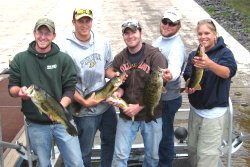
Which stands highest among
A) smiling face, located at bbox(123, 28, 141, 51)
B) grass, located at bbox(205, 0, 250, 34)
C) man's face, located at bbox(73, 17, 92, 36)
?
man's face, located at bbox(73, 17, 92, 36)

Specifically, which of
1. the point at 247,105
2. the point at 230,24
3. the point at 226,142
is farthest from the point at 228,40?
the point at 226,142

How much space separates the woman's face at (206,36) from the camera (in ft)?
14.2

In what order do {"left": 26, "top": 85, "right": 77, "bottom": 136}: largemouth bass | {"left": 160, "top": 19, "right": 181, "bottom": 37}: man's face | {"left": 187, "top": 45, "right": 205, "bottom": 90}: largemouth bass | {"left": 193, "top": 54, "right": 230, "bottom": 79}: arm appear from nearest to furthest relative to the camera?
{"left": 26, "top": 85, "right": 77, "bottom": 136}: largemouth bass < {"left": 193, "top": 54, "right": 230, "bottom": 79}: arm < {"left": 187, "top": 45, "right": 205, "bottom": 90}: largemouth bass < {"left": 160, "top": 19, "right": 181, "bottom": 37}: man's face

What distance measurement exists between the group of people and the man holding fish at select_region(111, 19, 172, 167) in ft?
0.03

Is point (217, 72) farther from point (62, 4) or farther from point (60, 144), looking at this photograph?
point (62, 4)

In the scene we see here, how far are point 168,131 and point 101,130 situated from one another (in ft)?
2.57

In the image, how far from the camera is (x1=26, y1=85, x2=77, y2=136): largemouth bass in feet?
12.6

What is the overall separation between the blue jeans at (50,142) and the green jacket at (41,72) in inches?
3.7

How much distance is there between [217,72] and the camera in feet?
13.7

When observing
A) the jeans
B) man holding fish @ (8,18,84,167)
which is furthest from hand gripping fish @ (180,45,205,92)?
man holding fish @ (8,18,84,167)

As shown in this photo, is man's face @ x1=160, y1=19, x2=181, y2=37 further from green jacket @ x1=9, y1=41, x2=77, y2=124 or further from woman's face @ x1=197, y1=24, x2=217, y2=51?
green jacket @ x1=9, y1=41, x2=77, y2=124

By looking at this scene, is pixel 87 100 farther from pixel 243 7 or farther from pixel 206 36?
pixel 243 7

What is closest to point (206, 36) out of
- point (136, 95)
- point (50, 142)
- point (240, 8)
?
point (136, 95)

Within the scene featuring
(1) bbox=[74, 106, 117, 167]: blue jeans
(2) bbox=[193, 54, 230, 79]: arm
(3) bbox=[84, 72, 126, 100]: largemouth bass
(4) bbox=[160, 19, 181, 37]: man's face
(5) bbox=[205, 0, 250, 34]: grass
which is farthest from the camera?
(5) bbox=[205, 0, 250, 34]: grass
